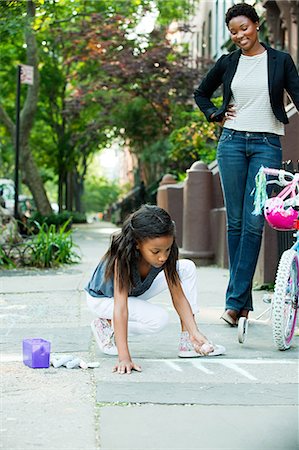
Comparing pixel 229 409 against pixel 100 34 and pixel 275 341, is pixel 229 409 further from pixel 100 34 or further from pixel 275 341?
pixel 100 34

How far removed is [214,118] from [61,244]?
16.7 ft

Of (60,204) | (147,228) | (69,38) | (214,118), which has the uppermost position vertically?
(69,38)

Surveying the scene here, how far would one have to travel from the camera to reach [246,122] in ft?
19.8

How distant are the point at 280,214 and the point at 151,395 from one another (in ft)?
4.77

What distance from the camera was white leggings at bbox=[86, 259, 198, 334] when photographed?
5.00m

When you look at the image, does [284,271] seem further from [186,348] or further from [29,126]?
[29,126]

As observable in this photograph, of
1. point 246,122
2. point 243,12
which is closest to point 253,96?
point 246,122

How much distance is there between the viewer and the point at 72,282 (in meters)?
9.08

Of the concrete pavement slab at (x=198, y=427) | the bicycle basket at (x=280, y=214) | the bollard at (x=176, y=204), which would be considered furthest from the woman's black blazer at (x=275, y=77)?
the bollard at (x=176, y=204)

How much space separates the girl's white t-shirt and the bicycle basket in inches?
40.6

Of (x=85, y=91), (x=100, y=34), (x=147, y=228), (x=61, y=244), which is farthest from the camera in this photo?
(x=85, y=91)

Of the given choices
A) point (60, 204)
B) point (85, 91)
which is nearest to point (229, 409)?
point (85, 91)

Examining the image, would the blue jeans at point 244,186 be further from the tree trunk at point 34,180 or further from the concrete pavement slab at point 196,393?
the tree trunk at point 34,180

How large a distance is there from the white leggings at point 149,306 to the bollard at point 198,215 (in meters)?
6.37
